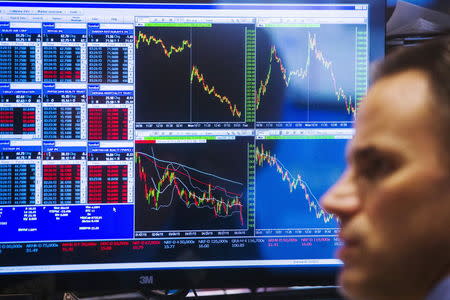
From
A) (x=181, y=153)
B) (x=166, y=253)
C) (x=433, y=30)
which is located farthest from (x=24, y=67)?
(x=433, y=30)

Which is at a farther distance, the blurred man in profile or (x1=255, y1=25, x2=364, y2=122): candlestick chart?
(x1=255, y1=25, x2=364, y2=122): candlestick chart

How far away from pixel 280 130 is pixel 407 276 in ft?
1.73

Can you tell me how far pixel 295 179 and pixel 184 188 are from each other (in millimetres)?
207

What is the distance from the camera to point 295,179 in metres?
0.99

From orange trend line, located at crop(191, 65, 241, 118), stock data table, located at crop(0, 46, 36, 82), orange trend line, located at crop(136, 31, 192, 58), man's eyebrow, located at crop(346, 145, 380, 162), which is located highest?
orange trend line, located at crop(136, 31, 192, 58)

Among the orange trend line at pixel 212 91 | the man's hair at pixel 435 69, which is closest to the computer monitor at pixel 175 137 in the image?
the orange trend line at pixel 212 91

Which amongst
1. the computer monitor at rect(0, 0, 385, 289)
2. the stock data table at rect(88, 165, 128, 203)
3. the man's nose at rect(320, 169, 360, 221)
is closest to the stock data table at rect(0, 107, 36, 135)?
the computer monitor at rect(0, 0, 385, 289)

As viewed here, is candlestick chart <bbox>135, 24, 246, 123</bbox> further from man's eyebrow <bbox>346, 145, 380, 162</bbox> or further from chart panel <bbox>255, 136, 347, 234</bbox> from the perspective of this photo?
man's eyebrow <bbox>346, 145, 380, 162</bbox>

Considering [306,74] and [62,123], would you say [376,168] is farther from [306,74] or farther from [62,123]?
[62,123]

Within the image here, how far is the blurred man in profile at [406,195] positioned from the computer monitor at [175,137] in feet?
1.52

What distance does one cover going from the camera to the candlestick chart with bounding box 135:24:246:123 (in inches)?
38.5

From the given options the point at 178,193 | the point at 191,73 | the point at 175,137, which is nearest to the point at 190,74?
the point at 191,73

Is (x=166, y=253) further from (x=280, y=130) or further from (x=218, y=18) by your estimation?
(x=218, y=18)

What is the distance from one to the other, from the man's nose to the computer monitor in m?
0.43
